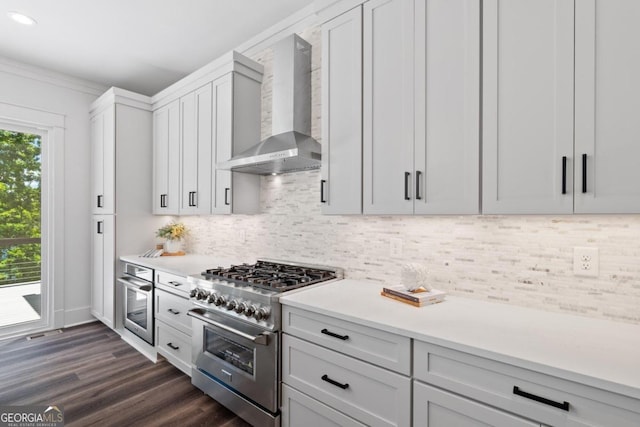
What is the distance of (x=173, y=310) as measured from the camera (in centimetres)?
276

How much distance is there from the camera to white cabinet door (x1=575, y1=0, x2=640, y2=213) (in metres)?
1.20

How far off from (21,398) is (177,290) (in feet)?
4.21

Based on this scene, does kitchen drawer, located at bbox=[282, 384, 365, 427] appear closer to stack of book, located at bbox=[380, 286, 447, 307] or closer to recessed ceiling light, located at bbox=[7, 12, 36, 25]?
stack of book, located at bbox=[380, 286, 447, 307]

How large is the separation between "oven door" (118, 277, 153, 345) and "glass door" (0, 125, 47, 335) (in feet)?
3.99

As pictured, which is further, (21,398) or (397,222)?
(21,398)

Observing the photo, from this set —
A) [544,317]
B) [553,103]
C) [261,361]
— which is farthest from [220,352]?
[553,103]

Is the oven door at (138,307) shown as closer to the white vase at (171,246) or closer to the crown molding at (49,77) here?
the white vase at (171,246)

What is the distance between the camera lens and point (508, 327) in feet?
4.65

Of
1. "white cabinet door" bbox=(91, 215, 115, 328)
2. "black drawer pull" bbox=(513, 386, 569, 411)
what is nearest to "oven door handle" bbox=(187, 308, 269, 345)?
"black drawer pull" bbox=(513, 386, 569, 411)

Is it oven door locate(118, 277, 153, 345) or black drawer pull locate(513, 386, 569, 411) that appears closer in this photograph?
black drawer pull locate(513, 386, 569, 411)

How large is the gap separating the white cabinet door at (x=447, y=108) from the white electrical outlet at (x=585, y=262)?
520mm

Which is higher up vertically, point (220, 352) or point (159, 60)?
point (159, 60)

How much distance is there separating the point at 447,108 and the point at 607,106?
2.00 feet

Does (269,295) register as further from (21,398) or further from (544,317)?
(21,398)
